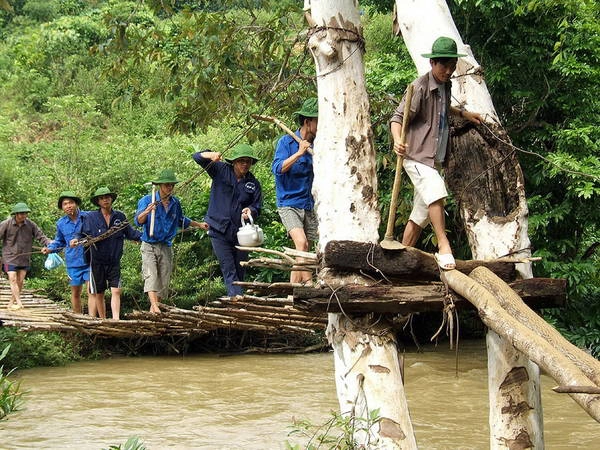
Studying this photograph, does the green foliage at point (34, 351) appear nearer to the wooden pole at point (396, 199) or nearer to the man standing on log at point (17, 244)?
the man standing on log at point (17, 244)

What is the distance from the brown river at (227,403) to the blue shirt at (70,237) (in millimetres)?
1075

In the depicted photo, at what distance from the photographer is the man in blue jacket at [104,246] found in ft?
27.9

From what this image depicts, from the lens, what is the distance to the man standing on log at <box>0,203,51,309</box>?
9.29 meters

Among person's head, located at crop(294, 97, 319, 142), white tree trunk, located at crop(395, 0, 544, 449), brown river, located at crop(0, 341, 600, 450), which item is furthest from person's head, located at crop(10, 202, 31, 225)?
white tree trunk, located at crop(395, 0, 544, 449)

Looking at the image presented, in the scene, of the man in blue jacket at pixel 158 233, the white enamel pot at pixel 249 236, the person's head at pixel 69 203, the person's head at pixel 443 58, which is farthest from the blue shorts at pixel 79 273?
the person's head at pixel 443 58

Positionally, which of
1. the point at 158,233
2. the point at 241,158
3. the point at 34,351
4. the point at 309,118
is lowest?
the point at 34,351

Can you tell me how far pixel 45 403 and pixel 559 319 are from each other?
175 inches

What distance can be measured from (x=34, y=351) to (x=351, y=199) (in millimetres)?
5581

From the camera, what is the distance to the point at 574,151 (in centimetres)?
852

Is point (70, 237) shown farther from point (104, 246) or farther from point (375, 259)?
point (375, 259)

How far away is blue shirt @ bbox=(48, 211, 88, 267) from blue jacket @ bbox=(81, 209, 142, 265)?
0.21ft

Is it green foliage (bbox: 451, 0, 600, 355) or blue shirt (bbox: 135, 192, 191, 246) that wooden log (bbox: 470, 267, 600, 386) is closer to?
green foliage (bbox: 451, 0, 600, 355)

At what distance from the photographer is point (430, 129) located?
4.83 meters

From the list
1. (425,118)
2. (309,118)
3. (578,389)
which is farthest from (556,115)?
(578,389)
